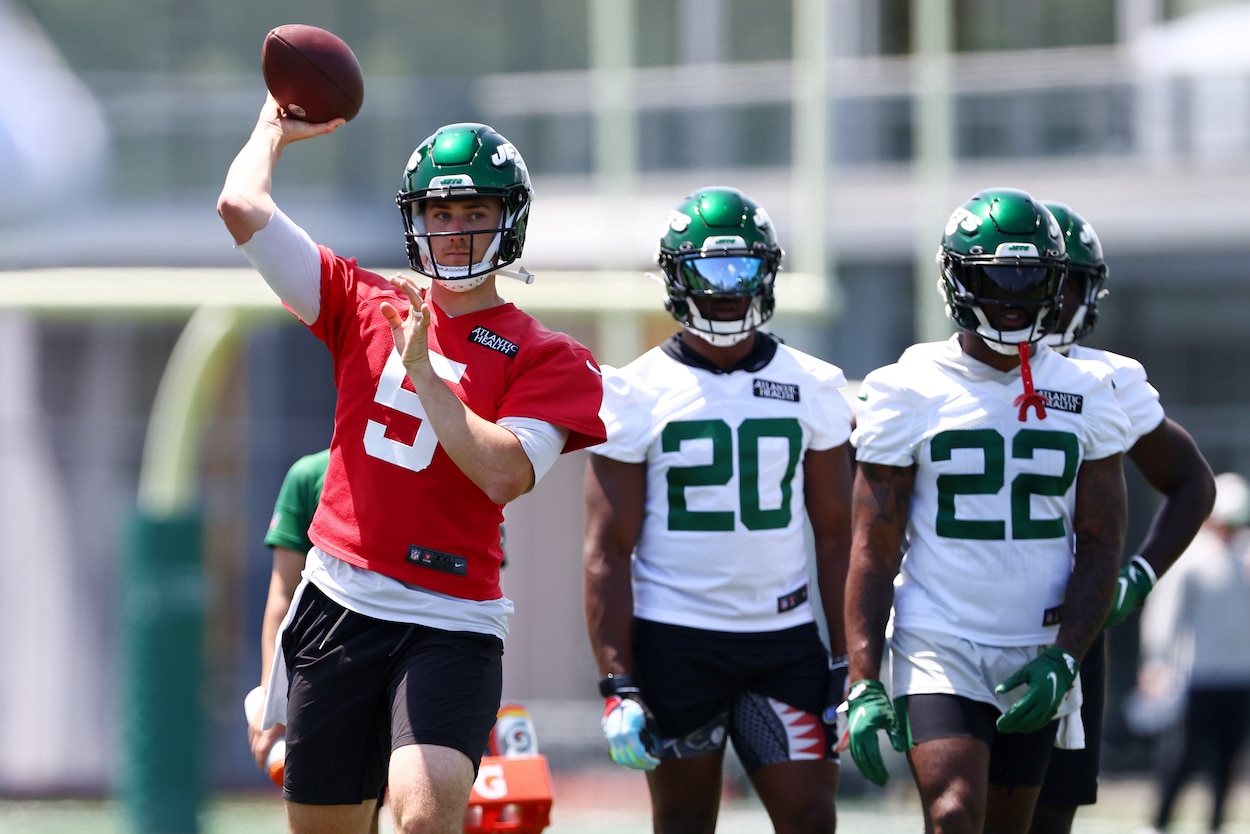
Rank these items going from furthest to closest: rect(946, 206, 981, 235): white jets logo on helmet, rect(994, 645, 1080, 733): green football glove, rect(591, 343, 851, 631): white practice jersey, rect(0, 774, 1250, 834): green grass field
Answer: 1. rect(0, 774, 1250, 834): green grass field
2. rect(591, 343, 851, 631): white practice jersey
3. rect(946, 206, 981, 235): white jets logo on helmet
4. rect(994, 645, 1080, 733): green football glove

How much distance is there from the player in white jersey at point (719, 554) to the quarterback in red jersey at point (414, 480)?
861 millimetres

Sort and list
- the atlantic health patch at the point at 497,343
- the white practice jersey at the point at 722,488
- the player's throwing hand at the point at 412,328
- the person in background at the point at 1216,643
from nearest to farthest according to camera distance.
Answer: the player's throwing hand at the point at 412,328
the atlantic health patch at the point at 497,343
the white practice jersey at the point at 722,488
the person in background at the point at 1216,643

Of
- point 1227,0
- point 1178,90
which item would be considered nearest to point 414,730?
point 1178,90

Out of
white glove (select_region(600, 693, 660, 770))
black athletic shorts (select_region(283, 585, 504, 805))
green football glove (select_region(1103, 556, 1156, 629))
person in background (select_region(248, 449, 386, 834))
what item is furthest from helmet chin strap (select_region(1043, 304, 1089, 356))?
person in background (select_region(248, 449, 386, 834))

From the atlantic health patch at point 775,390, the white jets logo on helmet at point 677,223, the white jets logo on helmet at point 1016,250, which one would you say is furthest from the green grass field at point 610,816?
the white jets logo on helmet at point 1016,250

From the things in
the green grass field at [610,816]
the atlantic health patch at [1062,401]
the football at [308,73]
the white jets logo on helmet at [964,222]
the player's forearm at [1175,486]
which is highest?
the football at [308,73]

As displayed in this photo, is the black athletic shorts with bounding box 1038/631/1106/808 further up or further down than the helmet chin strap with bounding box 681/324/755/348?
further down

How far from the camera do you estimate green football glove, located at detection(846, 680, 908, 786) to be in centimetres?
447

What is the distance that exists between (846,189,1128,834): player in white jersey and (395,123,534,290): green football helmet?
108 centimetres

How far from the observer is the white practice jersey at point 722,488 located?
5.11m

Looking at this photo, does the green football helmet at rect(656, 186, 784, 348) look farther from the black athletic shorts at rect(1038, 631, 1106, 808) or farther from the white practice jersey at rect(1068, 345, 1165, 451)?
the black athletic shorts at rect(1038, 631, 1106, 808)

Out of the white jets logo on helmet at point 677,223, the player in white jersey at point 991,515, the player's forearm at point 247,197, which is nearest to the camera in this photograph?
the player's forearm at point 247,197

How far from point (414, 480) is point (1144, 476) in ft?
7.67

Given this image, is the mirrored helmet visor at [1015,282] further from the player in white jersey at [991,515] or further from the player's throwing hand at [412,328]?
the player's throwing hand at [412,328]
